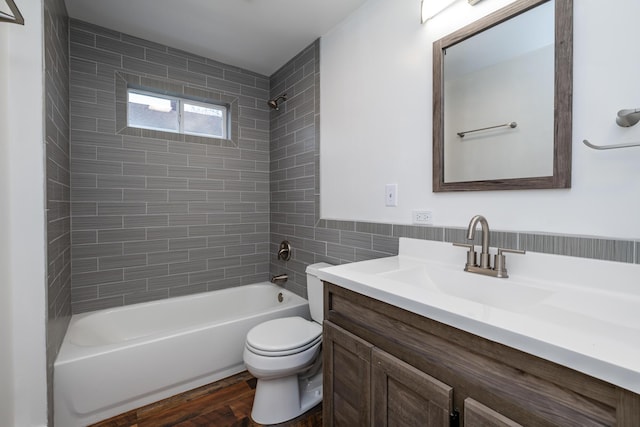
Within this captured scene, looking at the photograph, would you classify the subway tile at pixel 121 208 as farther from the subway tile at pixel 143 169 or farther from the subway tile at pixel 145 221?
the subway tile at pixel 143 169

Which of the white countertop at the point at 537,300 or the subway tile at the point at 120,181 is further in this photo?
the subway tile at the point at 120,181

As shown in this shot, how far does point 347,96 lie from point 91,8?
1.79 metres

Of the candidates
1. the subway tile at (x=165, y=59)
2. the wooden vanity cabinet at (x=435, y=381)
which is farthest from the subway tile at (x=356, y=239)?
the subway tile at (x=165, y=59)

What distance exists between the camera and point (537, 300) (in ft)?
3.15

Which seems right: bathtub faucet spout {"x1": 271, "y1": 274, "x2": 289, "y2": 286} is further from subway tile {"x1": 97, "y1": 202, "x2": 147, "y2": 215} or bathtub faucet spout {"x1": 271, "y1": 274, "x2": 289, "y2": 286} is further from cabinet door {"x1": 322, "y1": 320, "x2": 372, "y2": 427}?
cabinet door {"x1": 322, "y1": 320, "x2": 372, "y2": 427}

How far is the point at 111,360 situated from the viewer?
157cm

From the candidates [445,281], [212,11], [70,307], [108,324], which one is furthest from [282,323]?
[212,11]

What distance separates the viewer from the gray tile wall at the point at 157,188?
2045 mm

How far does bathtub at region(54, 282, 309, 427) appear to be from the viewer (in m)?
1.50

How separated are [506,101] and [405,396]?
1.18 meters

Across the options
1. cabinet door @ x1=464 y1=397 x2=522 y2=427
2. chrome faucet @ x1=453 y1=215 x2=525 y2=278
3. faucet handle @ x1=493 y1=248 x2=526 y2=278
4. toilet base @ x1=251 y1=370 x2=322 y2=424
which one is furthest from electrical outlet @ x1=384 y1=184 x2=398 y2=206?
toilet base @ x1=251 y1=370 x2=322 y2=424

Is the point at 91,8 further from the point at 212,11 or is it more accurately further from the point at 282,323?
the point at 282,323

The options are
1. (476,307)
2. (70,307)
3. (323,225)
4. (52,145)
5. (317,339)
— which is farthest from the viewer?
(323,225)

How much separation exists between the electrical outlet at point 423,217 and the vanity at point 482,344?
0.47ft
